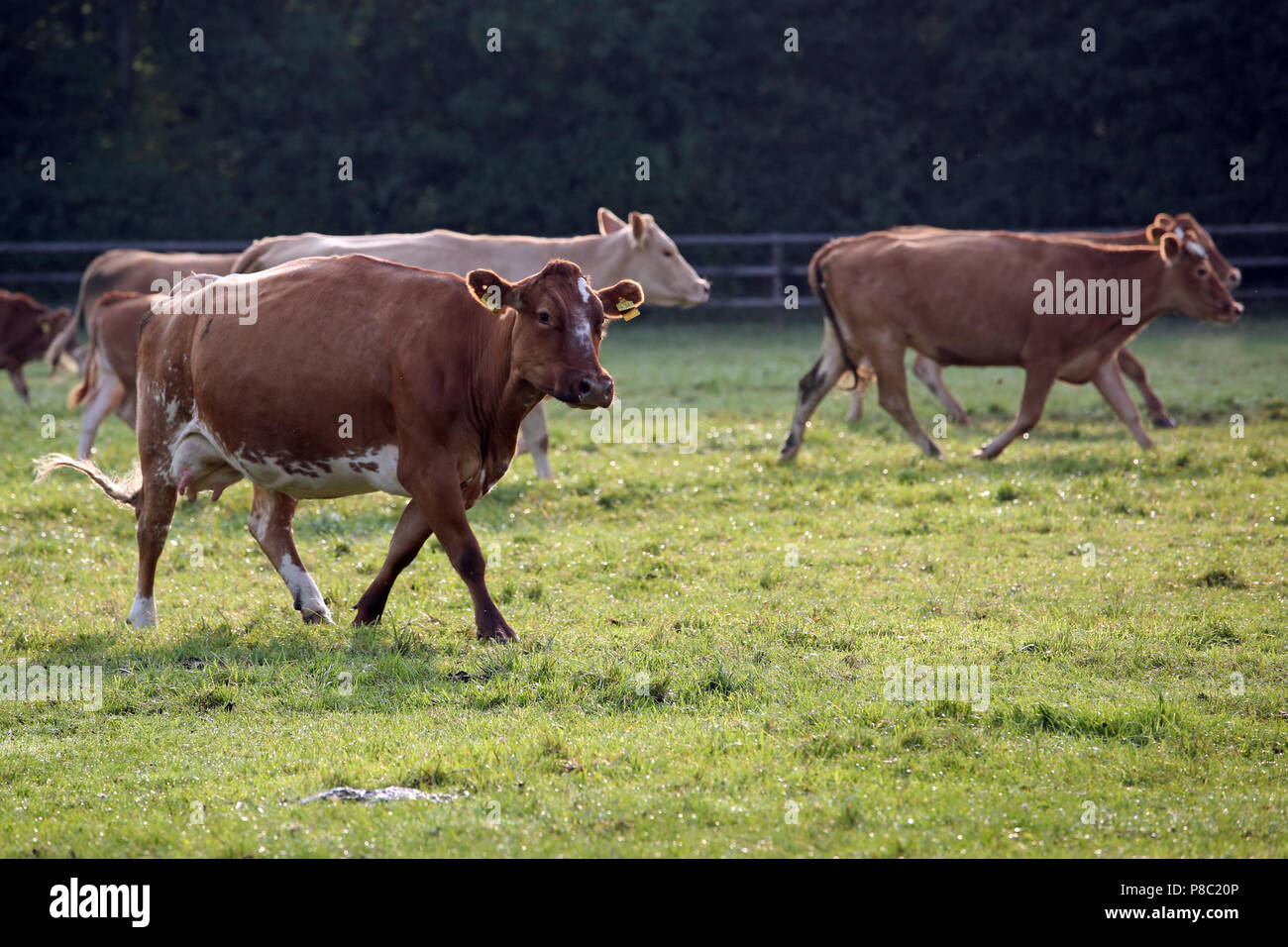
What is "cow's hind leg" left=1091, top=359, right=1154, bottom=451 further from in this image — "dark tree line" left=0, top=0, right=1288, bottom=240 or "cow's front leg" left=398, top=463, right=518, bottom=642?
"dark tree line" left=0, top=0, right=1288, bottom=240

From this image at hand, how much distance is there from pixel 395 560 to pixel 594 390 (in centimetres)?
136

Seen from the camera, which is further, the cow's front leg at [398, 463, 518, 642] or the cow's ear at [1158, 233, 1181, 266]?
the cow's ear at [1158, 233, 1181, 266]

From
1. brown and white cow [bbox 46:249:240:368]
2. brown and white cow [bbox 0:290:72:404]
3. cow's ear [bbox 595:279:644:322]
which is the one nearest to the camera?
cow's ear [bbox 595:279:644:322]

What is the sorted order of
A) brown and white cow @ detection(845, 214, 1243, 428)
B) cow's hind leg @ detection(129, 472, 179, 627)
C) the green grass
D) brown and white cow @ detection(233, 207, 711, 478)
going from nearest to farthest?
1. the green grass
2. cow's hind leg @ detection(129, 472, 179, 627)
3. brown and white cow @ detection(233, 207, 711, 478)
4. brown and white cow @ detection(845, 214, 1243, 428)

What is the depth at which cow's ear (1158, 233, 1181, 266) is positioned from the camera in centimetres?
1163

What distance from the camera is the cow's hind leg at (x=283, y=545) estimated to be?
22.9ft

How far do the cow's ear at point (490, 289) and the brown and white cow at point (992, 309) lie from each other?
16.9 ft

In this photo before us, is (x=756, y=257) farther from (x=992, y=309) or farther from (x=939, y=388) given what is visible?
(x=992, y=309)

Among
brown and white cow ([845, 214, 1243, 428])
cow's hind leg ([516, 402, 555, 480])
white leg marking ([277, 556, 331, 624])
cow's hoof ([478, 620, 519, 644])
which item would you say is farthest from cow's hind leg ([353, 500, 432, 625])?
brown and white cow ([845, 214, 1243, 428])

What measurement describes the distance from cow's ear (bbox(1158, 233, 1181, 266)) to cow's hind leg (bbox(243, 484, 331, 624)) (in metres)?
7.71

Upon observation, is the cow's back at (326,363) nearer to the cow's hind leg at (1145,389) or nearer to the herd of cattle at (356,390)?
the herd of cattle at (356,390)

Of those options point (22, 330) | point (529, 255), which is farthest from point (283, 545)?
point (22, 330)
